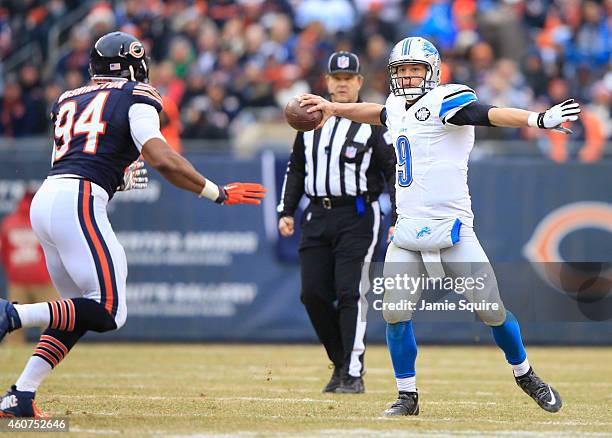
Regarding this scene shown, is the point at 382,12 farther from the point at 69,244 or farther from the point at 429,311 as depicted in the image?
the point at 69,244

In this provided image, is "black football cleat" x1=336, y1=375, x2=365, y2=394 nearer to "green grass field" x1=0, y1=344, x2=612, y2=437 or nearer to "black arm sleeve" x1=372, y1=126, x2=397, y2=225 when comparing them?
"green grass field" x1=0, y1=344, x2=612, y2=437

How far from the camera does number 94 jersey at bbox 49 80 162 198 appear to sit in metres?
5.82

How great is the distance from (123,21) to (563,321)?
8.13m

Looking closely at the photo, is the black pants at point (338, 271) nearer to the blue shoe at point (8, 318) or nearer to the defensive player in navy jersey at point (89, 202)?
the defensive player in navy jersey at point (89, 202)

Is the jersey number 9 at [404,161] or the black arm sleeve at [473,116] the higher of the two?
the black arm sleeve at [473,116]

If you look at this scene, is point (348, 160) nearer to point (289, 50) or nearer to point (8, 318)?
point (8, 318)

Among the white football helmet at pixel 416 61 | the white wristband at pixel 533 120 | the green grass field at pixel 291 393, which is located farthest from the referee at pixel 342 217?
the white wristband at pixel 533 120

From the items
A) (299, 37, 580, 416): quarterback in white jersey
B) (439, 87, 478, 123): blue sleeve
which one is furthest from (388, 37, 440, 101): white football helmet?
(439, 87, 478, 123): blue sleeve

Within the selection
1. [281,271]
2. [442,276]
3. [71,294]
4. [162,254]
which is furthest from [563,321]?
[71,294]

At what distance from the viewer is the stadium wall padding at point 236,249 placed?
12.3 m

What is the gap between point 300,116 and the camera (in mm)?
6613

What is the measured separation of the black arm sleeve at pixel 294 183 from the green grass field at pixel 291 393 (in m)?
1.23

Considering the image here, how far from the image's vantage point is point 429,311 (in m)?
12.3

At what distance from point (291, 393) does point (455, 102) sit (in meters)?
2.43
